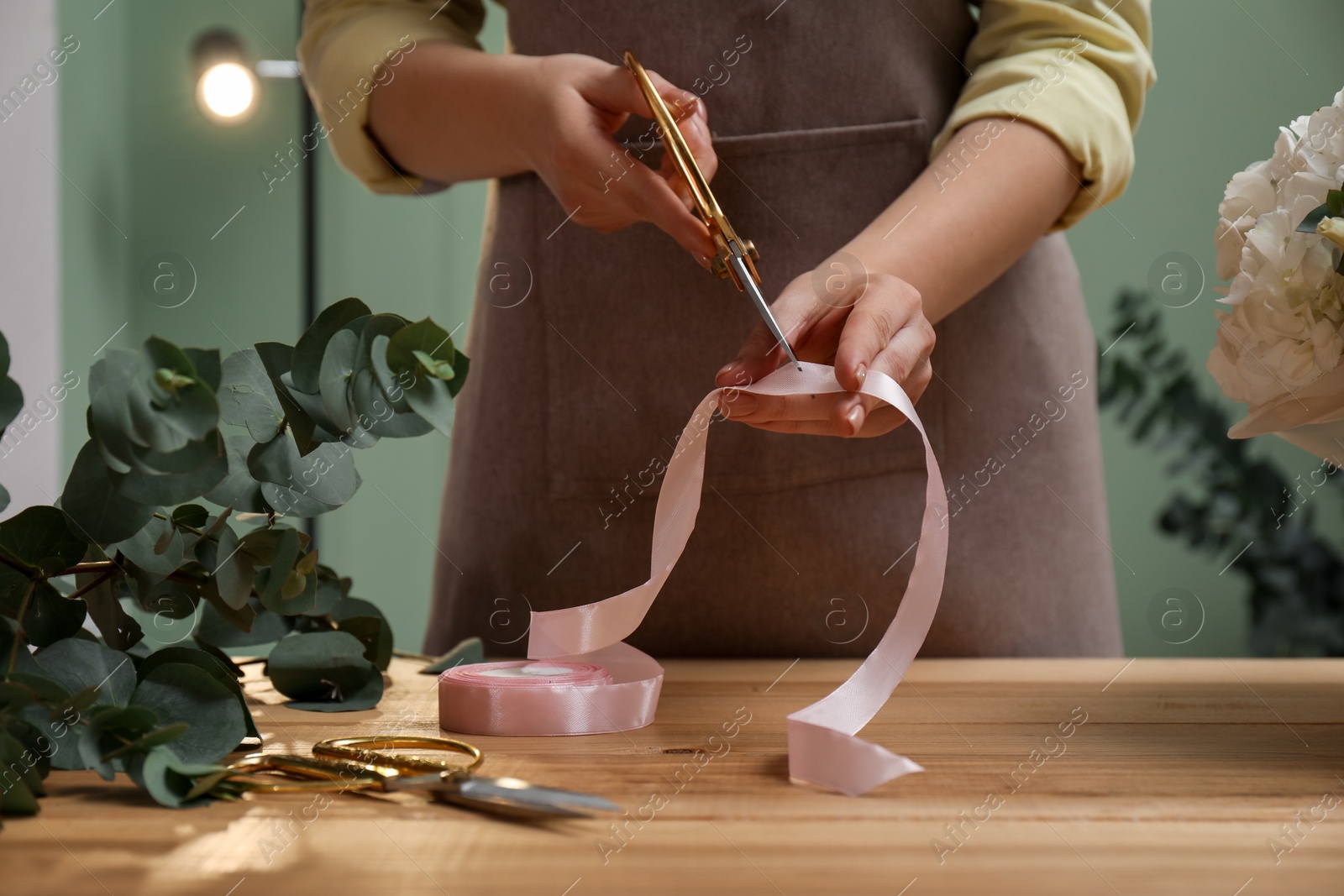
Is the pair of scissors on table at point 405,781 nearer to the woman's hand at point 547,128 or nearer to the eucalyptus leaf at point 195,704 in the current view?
the eucalyptus leaf at point 195,704

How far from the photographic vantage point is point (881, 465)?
0.81 metres

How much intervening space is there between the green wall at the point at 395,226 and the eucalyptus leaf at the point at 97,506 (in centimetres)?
183

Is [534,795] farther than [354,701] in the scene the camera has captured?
No

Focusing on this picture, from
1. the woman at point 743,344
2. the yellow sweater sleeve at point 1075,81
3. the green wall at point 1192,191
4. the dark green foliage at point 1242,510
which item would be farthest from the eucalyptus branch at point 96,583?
the green wall at point 1192,191

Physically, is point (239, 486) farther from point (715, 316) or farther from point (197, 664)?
point (715, 316)

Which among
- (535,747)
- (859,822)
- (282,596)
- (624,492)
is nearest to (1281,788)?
(859,822)

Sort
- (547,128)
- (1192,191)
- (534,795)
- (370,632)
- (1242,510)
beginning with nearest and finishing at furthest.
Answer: (534,795)
(370,632)
(547,128)
(1242,510)
(1192,191)

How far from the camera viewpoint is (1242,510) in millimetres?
1862

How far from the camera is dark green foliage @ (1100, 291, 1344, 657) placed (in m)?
1.79

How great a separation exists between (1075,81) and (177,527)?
596mm

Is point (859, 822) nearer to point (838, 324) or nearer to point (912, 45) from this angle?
point (838, 324)

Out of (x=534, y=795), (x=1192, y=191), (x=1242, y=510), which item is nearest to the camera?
(x=534, y=795)

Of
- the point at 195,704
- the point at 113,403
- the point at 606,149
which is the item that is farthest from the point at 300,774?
the point at 606,149

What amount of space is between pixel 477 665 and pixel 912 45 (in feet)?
1.83
